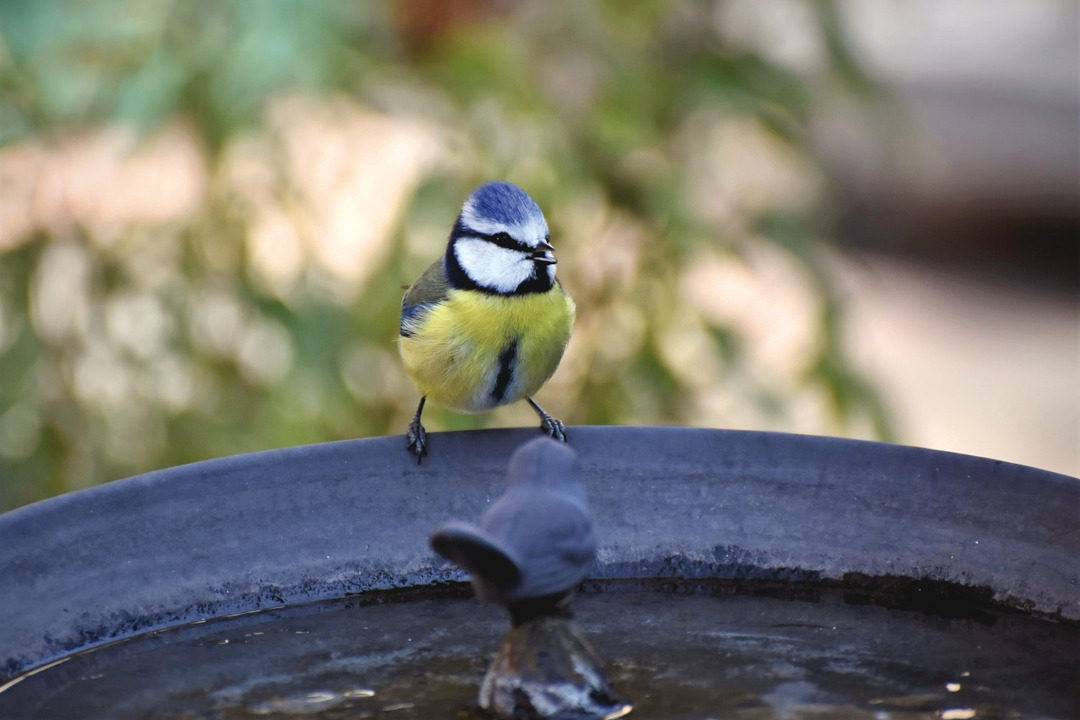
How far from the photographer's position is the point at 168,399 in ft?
9.15

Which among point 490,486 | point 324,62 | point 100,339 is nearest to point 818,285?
point 324,62

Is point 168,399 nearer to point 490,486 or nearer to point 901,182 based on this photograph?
point 490,486

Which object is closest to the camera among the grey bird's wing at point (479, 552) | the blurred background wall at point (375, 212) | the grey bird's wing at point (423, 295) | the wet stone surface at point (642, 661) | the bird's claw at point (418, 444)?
the grey bird's wing at point (479, 552)

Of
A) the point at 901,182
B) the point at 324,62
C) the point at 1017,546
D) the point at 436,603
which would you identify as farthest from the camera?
the point at 901,182

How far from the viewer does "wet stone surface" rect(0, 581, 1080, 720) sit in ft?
4.29

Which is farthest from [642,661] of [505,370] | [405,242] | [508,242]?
[405,242]

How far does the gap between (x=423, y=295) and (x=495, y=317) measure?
20cm

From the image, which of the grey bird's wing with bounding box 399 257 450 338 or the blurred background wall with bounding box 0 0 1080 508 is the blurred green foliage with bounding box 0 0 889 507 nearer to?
the blurred background wall with bounding box 0 0 1080 508

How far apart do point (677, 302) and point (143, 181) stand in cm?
119

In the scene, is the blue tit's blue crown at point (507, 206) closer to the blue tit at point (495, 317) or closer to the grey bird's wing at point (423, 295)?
the blue tit at point (495, 317)

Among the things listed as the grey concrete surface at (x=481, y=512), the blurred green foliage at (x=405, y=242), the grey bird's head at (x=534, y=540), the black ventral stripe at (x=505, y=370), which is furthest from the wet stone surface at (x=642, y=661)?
the blurred green foliage at (x=405, y=242)

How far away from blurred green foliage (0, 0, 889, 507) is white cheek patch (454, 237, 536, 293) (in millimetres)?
328

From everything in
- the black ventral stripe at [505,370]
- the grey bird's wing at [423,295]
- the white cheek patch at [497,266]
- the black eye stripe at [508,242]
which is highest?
the black eye stripe at [508,242]

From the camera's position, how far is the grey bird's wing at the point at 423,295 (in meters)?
2.37
